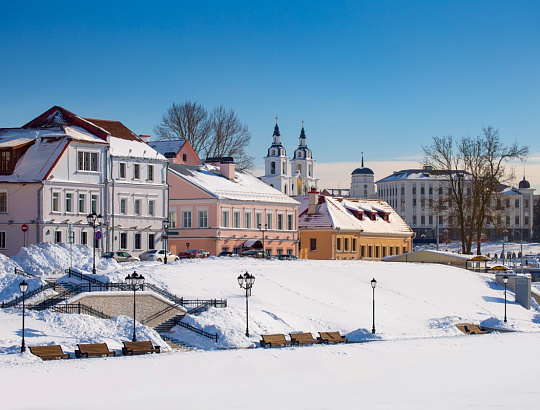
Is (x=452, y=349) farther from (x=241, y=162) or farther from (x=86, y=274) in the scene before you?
(x=241, y=162)

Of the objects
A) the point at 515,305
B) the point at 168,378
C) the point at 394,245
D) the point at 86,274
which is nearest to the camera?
the point at 168,378

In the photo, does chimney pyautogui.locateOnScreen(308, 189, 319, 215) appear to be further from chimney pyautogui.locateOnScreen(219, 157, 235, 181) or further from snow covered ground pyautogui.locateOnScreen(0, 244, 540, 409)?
snow covered ground pyautogui.locateOnScreen(0, 244, 540, 409)

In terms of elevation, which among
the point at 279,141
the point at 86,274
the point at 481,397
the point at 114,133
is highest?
the point at 279,141

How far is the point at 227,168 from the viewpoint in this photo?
78.6 m

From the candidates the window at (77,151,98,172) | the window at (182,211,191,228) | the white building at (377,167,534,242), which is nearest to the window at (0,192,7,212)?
the window at (77,151,98,172)

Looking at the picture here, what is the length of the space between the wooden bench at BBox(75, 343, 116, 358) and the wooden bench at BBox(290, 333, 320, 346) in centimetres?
883

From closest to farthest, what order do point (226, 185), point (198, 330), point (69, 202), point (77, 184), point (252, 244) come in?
point (198, 330), point (69, 202), point (77, 184), point (252, 244), point (226, 185)

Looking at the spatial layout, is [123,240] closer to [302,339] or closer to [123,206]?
[123,206]

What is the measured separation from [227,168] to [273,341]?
125 ft

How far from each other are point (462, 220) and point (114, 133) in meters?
31.3

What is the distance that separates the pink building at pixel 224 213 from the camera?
7225 centimetres

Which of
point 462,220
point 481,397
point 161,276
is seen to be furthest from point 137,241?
point 481,397

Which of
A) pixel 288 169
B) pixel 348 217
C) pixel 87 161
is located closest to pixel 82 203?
pixel 87 161

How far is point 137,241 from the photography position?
63844 millimetres
